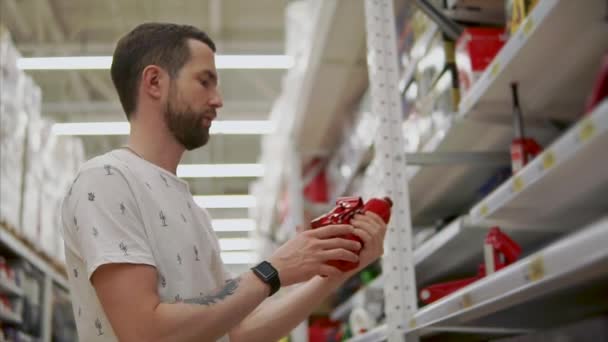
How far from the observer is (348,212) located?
1817 millimetres

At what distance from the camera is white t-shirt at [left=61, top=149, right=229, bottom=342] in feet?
5.36

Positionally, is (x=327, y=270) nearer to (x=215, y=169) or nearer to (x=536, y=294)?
(x=536, y=294)

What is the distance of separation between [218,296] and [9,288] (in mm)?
3061

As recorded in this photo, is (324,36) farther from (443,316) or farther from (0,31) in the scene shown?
(443,316)

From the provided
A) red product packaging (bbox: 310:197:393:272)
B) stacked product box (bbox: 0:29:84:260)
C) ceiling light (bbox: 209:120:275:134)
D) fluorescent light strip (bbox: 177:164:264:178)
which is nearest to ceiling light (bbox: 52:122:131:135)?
ceiling light (bbox: 209:120:275:134)

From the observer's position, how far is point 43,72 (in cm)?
1155

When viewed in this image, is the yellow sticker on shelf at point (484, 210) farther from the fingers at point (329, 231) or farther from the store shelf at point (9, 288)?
the store shelf at point (9, 288)

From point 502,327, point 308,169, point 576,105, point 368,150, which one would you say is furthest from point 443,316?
point 308,169

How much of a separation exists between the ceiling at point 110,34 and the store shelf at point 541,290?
26.1 ft

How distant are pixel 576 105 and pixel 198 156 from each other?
1178cm

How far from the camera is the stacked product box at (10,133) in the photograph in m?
4.12

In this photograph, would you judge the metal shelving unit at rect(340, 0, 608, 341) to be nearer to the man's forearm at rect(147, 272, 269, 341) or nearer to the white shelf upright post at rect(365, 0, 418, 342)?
the white shelf upright post at rect(365, 0, 418, 342)

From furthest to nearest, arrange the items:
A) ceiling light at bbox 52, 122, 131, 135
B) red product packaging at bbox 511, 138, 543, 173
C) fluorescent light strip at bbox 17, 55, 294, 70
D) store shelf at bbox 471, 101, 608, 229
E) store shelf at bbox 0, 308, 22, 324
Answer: ceiling light at bbox 52, 122, 131, 135 < fluorescent light strip at bbox 17, 55, 294, 70 < store shelf at bbox 0, 308, 22, 324 < red product packaging at bbox 511, 138, 543, 173 < store shelf at bbox 471, 101, 608, 229

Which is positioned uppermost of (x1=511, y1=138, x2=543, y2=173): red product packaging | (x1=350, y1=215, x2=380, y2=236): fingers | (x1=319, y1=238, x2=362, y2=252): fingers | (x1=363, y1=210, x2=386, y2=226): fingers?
(x1=511, y1=138, x2=543, y2=173): red product packaging
